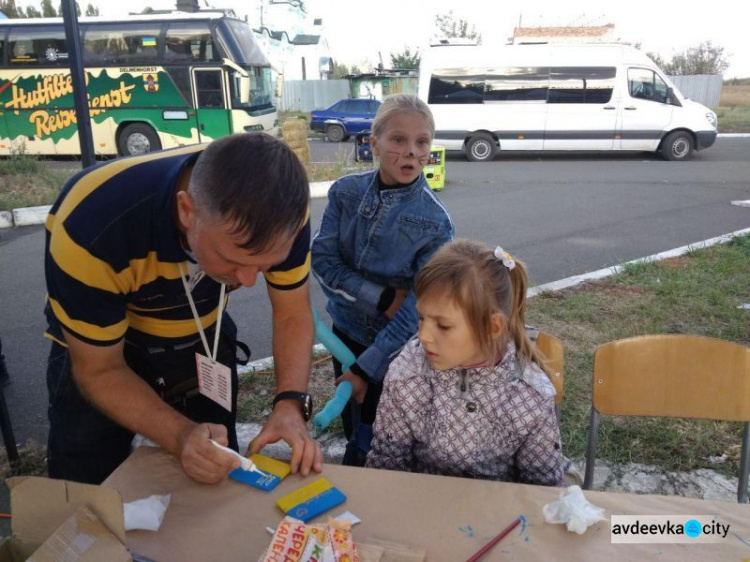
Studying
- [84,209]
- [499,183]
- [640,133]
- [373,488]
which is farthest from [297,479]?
[640,133]

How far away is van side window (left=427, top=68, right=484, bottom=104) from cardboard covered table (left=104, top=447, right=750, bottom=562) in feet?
42.6

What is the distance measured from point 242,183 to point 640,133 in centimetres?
1389

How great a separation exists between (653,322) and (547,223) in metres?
3.65

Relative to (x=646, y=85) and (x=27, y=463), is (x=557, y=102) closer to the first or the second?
(x=646, y=85)

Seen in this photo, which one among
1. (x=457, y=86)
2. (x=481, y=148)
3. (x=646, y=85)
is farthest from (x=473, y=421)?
(x=646, y=85)

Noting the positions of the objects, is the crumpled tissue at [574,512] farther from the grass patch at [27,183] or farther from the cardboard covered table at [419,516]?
the grass patch at [27,183]

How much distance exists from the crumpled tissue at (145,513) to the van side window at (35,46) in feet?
45.0

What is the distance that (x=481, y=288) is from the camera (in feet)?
5.33

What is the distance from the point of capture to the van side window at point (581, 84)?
13.0 m

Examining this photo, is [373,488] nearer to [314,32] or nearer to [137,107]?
[137,107]

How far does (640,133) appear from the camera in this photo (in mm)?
13203

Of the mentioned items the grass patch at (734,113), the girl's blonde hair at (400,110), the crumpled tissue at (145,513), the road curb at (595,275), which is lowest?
the road curb at (595,275)

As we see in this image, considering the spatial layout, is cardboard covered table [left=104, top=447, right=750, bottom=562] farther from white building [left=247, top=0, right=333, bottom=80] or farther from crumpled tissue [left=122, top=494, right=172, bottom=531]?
white building [left=247, top=0, right=333, bottom=80]

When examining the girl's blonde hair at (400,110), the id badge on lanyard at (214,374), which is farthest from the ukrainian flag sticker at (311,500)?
the girl's blonde hair at (400,110)
